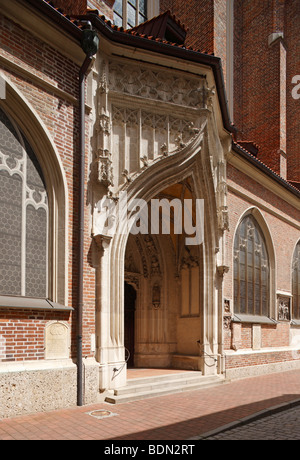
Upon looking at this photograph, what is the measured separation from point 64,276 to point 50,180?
185 cm

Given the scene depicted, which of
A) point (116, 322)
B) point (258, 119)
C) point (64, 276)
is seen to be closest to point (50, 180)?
point (64, 276)

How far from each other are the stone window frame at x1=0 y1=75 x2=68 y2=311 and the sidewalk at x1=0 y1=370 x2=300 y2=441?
6.38 ft

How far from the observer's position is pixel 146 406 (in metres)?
8.85

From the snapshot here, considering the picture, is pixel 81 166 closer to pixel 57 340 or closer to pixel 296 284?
pixel 57 340

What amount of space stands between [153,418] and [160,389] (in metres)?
2.52

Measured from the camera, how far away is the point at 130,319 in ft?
45.9

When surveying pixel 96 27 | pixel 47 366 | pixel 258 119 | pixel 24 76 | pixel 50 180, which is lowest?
pixel 47 366

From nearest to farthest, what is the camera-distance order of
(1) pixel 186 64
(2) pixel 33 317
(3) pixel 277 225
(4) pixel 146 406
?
(2) pixel 33 317 → (4) pixel 146 406 → (1) pixel 186 64 → (3) pixel 277 225

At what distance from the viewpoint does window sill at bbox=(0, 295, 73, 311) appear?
7.78 meters

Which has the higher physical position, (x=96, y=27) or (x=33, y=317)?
(x=96, y=27)

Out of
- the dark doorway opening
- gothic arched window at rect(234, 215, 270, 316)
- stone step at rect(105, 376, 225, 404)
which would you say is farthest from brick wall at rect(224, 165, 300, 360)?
the dark doorway opening

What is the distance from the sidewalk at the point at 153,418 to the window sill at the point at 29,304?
1746 millimetres

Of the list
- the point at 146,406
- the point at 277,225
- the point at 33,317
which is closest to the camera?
the point at 33,317
